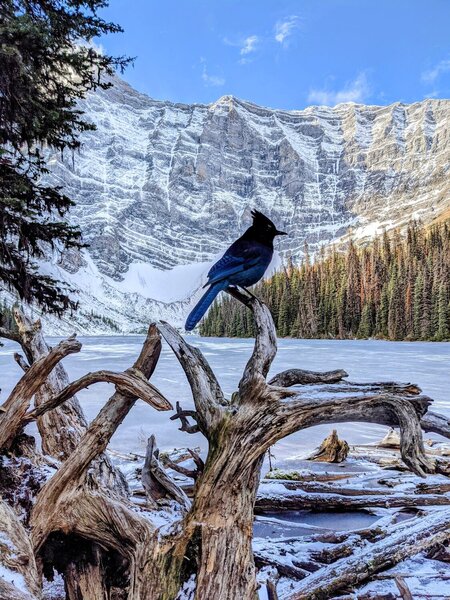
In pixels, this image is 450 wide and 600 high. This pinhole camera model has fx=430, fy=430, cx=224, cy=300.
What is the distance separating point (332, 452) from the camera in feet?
21.8

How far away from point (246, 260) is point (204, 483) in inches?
70.3

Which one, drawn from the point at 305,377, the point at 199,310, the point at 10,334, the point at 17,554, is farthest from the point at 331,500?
the point at 10,334

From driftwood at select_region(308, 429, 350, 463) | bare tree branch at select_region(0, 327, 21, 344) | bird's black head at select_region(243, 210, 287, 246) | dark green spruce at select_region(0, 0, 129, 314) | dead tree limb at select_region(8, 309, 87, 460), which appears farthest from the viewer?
driftwood at select_region(308, 429, 350, 463)

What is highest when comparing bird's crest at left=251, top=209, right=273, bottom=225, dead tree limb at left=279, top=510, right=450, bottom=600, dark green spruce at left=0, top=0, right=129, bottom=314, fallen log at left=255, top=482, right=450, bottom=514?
dark green spruce at left=0, top=0, right=129, bottom=314

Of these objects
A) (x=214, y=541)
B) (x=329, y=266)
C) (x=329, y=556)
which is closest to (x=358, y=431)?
(x=329, y=556)

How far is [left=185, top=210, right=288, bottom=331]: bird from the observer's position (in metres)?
3.46

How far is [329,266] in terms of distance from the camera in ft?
315

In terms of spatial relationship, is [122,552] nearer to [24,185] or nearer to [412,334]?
[24,185]

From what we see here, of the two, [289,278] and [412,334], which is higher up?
[289,278]

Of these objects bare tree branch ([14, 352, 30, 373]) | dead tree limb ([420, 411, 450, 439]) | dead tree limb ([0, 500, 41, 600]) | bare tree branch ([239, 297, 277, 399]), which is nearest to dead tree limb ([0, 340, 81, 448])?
bare tree branch ([14, 352, 30, 373])

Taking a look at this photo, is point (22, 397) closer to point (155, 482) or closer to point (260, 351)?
point (155, 482)

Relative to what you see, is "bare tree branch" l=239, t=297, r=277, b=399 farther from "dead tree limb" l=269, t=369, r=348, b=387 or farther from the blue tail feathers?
the blue tail feathers

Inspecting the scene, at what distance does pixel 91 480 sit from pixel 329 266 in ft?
317

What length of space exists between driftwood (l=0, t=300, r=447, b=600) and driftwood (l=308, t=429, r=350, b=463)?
11.4ft
